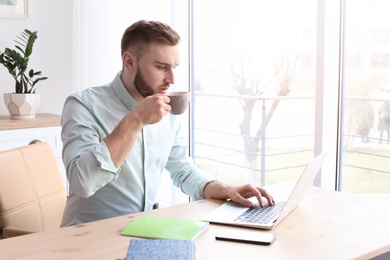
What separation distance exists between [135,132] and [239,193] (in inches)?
16.1

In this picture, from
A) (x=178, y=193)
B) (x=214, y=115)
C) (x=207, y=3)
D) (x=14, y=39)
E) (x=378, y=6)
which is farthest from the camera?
(x=214, y=115)

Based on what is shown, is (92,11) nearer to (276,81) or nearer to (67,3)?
(67,3)

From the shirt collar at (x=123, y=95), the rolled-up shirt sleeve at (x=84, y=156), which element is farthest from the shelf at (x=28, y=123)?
the rolled-up shirt sleeve at (x=84, y=156)

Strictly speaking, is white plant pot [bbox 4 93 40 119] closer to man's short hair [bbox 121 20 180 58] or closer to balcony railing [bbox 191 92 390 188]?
balcony railing [bbox 191 92 390 188]

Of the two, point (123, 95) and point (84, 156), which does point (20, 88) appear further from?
point (84, 156)

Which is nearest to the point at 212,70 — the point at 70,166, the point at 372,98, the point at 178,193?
the point at 178,193

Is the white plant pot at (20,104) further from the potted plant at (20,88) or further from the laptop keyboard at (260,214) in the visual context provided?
the laptop keyboard at (260,214)

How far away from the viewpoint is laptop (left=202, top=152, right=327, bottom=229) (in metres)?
1.68

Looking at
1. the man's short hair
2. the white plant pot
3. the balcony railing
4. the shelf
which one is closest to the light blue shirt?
the man's short hair

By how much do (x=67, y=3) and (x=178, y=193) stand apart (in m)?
1.62

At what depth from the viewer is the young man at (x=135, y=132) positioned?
1850mm

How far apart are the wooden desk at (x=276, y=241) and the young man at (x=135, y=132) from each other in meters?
0.20

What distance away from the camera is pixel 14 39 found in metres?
4.09

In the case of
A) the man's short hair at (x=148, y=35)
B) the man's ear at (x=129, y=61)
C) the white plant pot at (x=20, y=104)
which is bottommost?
the white plant pot at (x=20, y=104)
